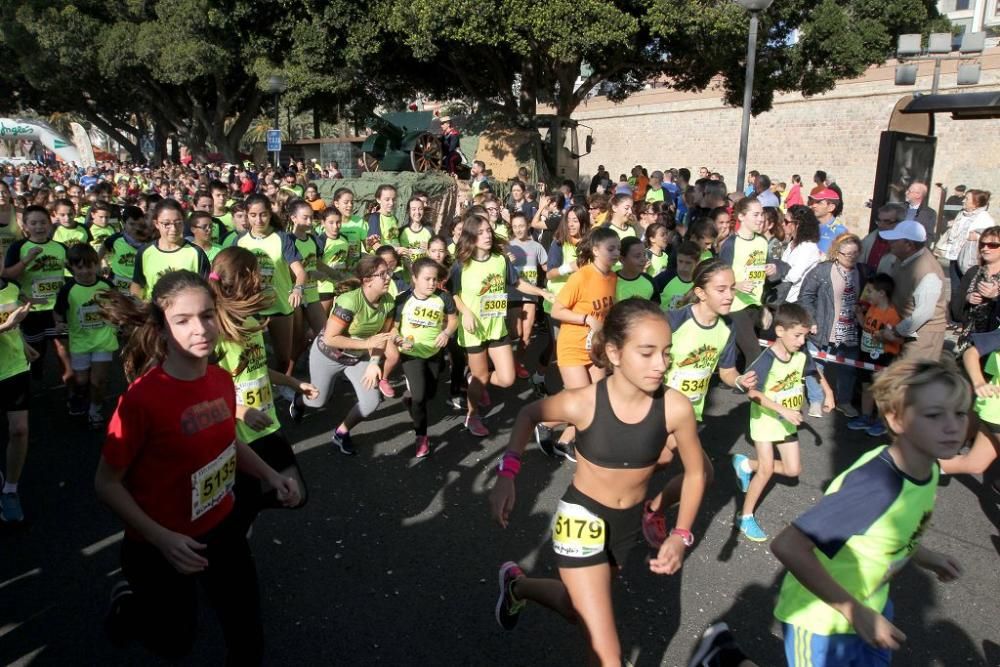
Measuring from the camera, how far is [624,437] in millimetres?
2779

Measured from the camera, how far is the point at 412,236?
328 inches

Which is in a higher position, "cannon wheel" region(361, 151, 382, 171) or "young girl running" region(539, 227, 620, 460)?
"cannon wheel" region(361, 151, 382, 171)

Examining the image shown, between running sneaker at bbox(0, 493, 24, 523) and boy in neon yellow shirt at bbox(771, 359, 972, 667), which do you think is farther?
running sneaker at bbox(0, 493, 24, 523)

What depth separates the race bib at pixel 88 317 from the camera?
5.99 meters

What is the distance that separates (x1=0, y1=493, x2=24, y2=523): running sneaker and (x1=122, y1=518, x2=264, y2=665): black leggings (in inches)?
90.1

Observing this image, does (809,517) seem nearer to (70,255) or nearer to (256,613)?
(256,613)

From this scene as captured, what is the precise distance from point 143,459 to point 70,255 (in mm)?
4261

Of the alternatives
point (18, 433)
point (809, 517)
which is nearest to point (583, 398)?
Answer: point (809, 517)

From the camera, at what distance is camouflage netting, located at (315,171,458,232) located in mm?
14688

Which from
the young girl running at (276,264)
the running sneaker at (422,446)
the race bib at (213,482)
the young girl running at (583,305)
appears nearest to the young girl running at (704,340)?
the young girl running at (583,305)

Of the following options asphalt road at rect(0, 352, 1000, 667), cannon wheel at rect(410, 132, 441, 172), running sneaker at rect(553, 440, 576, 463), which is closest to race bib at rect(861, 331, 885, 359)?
asphalt road at rect(0, 352, 1000, 667)

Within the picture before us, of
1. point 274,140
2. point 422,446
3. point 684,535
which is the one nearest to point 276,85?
point 274,140

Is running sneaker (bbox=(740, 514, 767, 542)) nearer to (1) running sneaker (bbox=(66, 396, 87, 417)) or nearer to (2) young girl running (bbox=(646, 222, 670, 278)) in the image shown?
(2) young girl running (bbox=(646, 222, 670, 278))

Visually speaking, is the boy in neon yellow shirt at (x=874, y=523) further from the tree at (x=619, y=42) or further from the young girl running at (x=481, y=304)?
the tree at (x=619, y=42)
